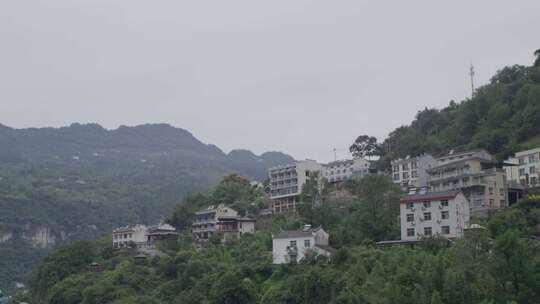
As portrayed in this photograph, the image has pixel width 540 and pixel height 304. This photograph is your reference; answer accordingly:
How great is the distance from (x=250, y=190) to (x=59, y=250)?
17523 mm

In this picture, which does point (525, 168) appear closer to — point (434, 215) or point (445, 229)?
point (434, 215)

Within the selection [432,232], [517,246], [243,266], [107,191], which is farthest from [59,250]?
[107,191]

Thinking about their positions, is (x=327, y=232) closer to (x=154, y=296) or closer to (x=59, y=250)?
(x=154, y=296)

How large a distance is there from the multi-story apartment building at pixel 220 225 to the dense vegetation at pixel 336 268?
1.46m

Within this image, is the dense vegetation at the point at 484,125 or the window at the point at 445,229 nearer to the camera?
the window at the point at 445,229

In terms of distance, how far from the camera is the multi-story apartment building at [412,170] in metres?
→ 59.8

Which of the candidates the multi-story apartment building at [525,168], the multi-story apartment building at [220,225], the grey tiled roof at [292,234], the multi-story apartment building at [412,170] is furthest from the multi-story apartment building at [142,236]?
the multi-story apartment building at [525,168]

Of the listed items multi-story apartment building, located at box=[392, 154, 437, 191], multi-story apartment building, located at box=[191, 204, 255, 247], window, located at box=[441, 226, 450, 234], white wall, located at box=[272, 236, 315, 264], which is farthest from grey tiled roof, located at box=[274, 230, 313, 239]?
multi-story apartment building, located at box=[392, 154, 437, 191]

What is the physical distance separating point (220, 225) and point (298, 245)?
14.2 metres

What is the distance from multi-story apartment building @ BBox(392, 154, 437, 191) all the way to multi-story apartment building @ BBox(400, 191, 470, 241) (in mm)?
11972

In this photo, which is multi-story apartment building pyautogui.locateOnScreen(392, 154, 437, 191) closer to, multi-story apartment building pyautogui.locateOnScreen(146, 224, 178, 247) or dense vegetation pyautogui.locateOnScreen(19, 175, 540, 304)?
dense vegetation pyautogui.locateOnScreen(19, 175, 540, 304)

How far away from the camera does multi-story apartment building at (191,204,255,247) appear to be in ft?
198

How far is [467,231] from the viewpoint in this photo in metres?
40.2

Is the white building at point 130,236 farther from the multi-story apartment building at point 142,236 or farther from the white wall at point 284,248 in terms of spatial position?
the white wall at point 284,248
